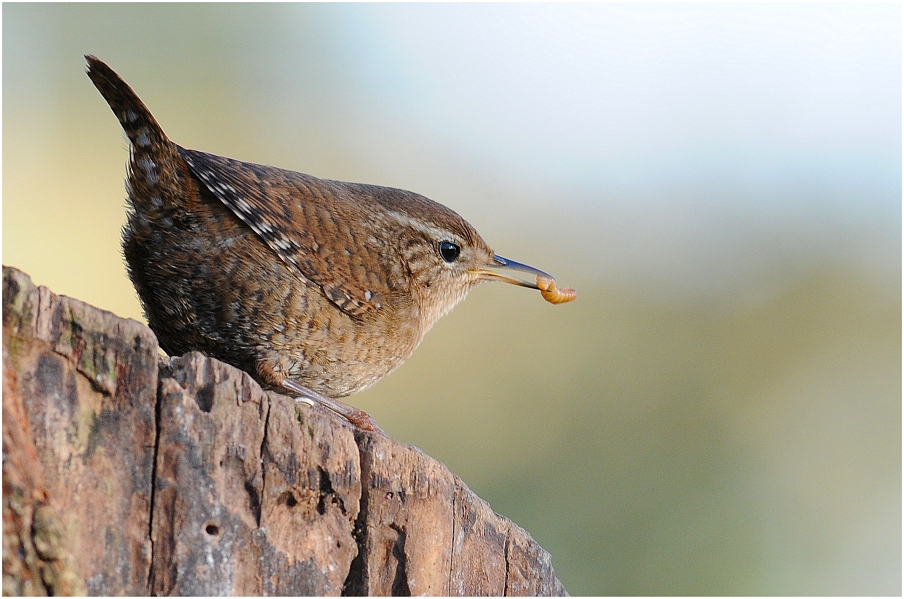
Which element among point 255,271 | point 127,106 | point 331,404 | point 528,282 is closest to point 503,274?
point 528,282

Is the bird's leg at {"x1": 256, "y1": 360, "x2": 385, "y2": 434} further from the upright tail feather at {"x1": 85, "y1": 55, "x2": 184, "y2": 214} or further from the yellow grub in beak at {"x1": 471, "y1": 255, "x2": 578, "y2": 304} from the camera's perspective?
the yellow grub in beak at {"x1": 471, "y1": 255, "x2": 578, "y2": 304}

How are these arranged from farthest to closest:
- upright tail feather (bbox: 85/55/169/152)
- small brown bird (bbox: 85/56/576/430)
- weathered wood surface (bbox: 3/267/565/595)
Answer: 1. small brown bird (bbox: 85/56/576/430)
2. upright tail feather (bbox: 85/55/169/152)
3. weathered wood surface (bbox: 3/267/565/595)

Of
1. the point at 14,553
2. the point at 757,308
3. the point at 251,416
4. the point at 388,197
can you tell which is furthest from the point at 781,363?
the point at 14,553

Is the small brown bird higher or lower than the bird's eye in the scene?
lower

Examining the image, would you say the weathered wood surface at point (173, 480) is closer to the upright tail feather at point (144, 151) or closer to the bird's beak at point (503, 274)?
the upright tail feather at point (144, 151)

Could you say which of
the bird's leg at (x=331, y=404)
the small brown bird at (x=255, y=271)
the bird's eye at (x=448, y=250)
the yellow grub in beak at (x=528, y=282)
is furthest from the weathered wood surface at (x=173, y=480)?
the yellow grub in beak at (x=528, y=282)

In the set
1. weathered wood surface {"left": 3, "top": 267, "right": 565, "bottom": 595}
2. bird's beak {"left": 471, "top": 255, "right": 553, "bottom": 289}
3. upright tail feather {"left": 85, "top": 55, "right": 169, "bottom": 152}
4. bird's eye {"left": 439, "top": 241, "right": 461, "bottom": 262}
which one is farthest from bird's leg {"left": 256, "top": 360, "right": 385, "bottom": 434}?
bird's beak {"left": 471, "top": 255, "right": 553, "bottom": 289}

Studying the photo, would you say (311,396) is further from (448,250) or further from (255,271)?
(448,250)
